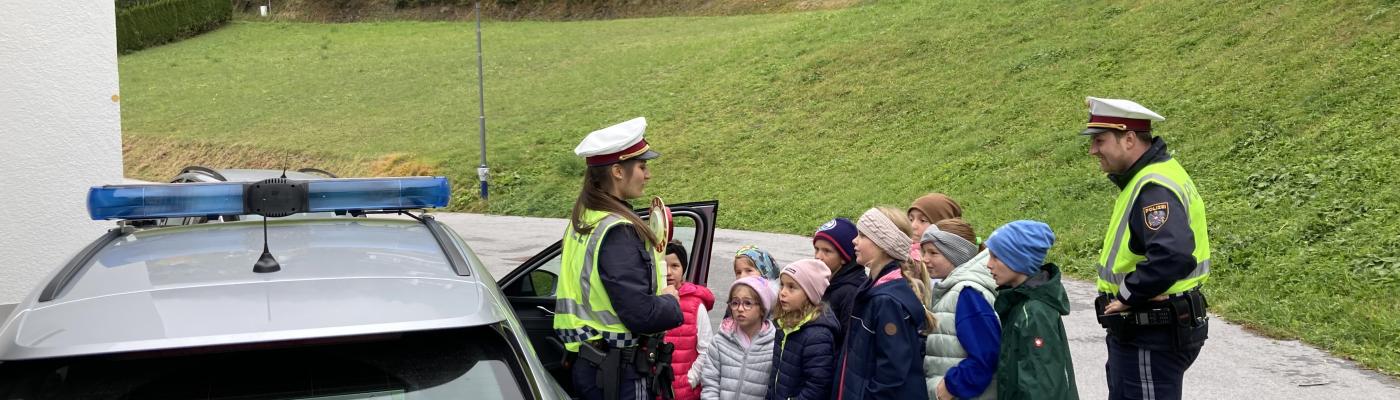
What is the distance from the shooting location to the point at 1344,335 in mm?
7840

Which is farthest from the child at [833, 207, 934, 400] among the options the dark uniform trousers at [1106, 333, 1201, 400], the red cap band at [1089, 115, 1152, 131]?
the red cap band at [1089, 115, 1152, 131]

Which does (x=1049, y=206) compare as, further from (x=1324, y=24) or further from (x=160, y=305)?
(x=160, y=305)

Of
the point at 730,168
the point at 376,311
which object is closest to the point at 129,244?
the point at 376,311

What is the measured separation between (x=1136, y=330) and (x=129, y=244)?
3336 mm

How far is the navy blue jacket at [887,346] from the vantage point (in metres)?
4.00

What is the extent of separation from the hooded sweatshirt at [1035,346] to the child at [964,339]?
55mm

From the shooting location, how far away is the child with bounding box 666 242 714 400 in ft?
15.4

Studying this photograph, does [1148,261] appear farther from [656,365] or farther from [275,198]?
[275,198]

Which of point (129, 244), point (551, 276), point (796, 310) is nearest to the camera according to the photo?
point (129, 244)

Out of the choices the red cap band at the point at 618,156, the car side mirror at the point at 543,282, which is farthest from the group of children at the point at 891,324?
the car side mirror at the point at 543,282

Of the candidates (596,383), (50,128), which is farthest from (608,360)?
(50,128)

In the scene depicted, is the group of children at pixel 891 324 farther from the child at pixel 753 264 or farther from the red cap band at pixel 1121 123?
the red cap band at pixel 1121 123

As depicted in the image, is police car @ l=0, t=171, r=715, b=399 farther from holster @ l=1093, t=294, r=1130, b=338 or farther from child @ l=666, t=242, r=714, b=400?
holster @ l=1093, t=294, r=1130, b=338

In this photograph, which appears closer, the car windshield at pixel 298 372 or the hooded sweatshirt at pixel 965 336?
→ the car windshield at pixel 298 372
